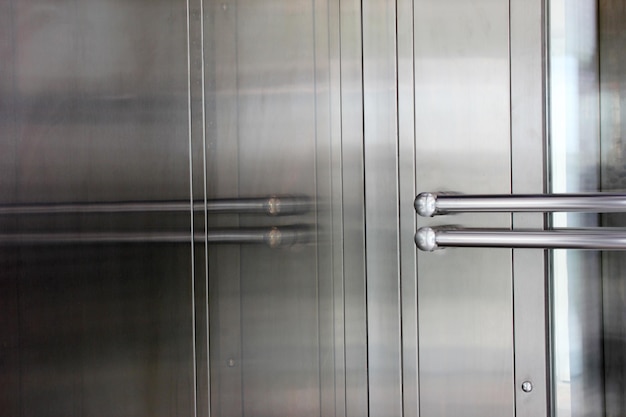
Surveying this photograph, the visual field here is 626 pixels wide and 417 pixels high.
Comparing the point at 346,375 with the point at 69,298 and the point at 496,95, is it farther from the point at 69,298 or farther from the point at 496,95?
the point at 69,298

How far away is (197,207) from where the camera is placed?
0.55 metres

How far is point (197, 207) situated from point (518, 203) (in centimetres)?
49

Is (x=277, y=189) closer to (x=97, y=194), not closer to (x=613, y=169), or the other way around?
(x=97, y=194)

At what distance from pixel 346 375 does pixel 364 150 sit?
1.07ft

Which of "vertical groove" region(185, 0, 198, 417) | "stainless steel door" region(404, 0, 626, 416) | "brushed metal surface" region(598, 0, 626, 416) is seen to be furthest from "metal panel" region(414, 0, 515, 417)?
"vertical groove" region(185, 0, 198, 417)

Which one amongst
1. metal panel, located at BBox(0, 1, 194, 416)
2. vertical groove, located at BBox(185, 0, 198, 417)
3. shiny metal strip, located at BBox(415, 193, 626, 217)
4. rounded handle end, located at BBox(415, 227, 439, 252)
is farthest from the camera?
rounded handle end, located at BBox(415, 227, 439, 252)

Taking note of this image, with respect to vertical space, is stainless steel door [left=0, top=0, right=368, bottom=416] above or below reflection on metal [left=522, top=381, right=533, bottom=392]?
above

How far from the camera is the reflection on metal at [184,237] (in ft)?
1.20

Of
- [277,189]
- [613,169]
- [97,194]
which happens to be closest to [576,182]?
[613,169]

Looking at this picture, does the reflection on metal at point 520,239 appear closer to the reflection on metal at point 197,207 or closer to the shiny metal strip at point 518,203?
the shiny metal strip at point 518,203

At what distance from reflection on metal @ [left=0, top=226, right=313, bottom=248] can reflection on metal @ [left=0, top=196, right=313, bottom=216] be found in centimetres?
1

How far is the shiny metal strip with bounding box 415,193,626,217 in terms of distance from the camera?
33.8 inches

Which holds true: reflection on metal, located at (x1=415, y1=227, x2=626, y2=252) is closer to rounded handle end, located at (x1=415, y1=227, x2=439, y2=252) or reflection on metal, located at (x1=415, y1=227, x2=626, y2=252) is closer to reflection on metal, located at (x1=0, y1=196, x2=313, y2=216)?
rounded handle end, located at (x1=415, y1=227, x2=439, y2=252)

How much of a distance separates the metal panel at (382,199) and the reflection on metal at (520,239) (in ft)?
0.28
